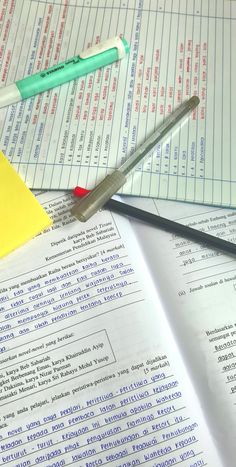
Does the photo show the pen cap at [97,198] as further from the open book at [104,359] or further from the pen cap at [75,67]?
the pen cap at [75,67]

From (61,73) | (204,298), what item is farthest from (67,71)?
(204,298)

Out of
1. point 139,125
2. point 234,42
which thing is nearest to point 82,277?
A: point 139,125

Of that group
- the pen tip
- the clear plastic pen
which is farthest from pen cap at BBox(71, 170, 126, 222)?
the pen tip

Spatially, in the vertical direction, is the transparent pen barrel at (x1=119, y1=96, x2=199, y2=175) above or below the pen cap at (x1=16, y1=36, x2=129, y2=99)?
below

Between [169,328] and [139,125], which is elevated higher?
[139,125]

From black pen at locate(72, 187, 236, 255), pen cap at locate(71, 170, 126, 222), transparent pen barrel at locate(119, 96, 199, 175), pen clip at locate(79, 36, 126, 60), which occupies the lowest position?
black pen at locate(72, 187, 236, 255)

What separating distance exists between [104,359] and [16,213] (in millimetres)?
148

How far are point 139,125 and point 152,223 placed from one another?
103 mm

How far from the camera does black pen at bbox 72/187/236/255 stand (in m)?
0.44

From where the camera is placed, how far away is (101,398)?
0.39 m

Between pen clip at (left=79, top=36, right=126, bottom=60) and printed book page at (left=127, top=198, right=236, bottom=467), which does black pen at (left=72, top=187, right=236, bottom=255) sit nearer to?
printed book page at (left=127, top=198, right=236, bottom=467)

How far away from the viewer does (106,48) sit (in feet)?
1.67

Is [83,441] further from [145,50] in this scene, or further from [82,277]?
[145,50]

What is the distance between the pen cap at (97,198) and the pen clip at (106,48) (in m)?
0.14
